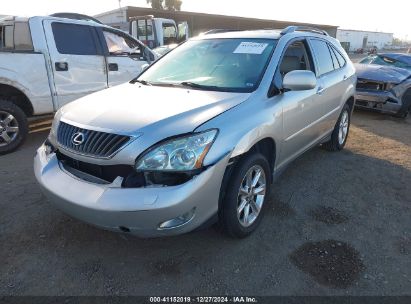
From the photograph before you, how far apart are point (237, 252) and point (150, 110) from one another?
1.35 meters

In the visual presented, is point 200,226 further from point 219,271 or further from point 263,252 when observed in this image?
point 263,252

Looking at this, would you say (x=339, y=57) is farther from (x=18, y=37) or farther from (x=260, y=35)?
(x=18, y=37)

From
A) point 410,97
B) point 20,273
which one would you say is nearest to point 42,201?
point 20,273

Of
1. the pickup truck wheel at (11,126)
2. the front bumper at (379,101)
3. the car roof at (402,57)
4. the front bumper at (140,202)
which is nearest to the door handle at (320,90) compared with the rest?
the front bumper at (140,202)

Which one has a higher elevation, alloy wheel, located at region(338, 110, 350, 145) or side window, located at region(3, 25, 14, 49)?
side window, located at region(3, 25, 14, 49)

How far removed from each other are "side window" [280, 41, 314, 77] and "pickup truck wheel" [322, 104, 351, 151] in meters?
1.41

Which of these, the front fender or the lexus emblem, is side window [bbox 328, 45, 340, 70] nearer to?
the front fender

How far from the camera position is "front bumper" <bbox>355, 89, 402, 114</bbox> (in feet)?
25.4

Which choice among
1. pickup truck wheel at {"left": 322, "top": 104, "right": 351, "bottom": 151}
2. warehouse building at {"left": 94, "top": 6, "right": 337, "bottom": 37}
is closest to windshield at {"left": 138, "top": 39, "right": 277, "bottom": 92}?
pickup truck wheel at {"left": 322, "top": 104, "right": 351, "bottom": 151}

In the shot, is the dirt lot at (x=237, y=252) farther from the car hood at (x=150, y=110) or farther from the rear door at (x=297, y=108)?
the car hood at (x=150, y=110)

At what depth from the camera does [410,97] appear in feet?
25.7

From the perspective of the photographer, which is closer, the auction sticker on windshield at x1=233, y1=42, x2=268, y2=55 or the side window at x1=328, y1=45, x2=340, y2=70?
the auction sticker on windshield at x1=233, y1=42, x2=268, y2=55

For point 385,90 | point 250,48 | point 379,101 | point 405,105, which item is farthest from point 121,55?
point 405,105

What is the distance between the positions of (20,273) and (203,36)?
3110 mm
